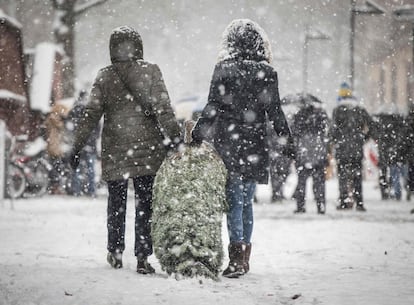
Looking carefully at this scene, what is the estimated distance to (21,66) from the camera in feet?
61.9

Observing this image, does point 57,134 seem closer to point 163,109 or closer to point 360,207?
point 360,207

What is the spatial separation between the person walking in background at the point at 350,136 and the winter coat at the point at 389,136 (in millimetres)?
2829

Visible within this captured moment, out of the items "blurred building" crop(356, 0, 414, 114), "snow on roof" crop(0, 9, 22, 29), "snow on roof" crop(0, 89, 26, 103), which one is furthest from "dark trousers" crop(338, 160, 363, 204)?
"blurred building" crop(356, 0, 414, 114)

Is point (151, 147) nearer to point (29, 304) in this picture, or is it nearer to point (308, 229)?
point (29, 304)

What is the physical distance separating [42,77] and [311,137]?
29.2 ft

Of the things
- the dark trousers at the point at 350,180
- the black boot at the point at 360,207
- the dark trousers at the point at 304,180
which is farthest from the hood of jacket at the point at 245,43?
the black boot at the point at 360,207

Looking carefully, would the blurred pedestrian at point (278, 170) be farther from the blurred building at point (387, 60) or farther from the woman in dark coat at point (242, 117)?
the blurred building at point (387, 60)

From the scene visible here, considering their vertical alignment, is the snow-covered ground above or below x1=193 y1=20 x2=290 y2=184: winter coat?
below

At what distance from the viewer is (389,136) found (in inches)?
637

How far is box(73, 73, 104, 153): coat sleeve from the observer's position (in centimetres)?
616

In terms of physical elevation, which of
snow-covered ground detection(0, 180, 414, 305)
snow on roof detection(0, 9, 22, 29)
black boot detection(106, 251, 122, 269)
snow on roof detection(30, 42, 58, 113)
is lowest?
snow-covered ground detection(0, 180, 414, 305)

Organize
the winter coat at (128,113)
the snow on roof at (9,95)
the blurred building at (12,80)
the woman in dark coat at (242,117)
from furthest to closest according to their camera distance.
→ the blurred building at (12,80), the snow on roof at (9,95), the woman in dark coat at (242,117), the winter coat at (128,113)

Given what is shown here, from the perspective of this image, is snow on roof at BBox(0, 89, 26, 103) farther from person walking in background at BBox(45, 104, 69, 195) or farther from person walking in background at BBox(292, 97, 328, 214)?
person walking in background at BBox(292, 97, 328, 214)

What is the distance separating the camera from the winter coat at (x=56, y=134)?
1602 cm
